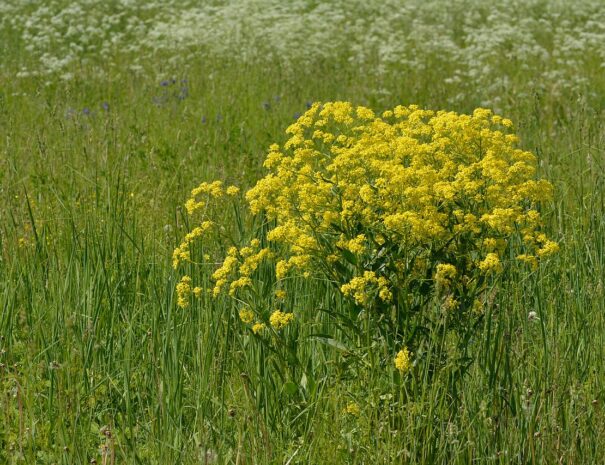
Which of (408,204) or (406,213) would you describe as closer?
(406,213)

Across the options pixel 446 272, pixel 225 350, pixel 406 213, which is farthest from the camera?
pixel 225 350

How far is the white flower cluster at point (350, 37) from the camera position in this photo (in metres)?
10.6

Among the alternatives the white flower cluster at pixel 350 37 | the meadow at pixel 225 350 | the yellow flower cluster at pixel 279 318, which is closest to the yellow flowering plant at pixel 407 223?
the yellow flower cluster at pixel 279 318

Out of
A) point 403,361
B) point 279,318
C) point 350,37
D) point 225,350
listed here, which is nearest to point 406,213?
point 403,361

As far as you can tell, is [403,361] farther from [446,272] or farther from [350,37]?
[350,37]

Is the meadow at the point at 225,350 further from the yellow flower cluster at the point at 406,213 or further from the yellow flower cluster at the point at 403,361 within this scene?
the yellow flower cluster at the point at 406,213

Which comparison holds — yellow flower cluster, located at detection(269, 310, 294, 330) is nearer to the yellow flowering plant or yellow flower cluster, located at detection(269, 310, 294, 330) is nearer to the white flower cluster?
the yellow flowering plant

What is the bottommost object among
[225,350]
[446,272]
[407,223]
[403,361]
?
[225,350]

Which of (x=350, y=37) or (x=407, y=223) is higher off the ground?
(x=407, y=223)

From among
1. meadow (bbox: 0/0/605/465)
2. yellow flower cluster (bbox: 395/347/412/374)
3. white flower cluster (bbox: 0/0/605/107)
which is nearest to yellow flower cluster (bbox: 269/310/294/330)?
meadow (bbox: 0/0/605/465)

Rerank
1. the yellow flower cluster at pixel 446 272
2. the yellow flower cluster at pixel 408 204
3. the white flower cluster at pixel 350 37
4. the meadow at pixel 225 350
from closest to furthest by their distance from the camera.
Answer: the yellow flower cluster at pixel 446 272 < the meadow at pixel 225 350 < the yellow flower cluster at pixel 408 204 < the white flower cluster at pixel 350 37

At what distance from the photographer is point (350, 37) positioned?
42.6 feet

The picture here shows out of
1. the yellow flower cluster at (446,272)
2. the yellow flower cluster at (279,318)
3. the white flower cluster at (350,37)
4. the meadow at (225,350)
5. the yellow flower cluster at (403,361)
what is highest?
the yellow flower cluster at (446,272)

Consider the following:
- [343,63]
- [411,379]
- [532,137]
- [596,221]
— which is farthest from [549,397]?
[343,63]
